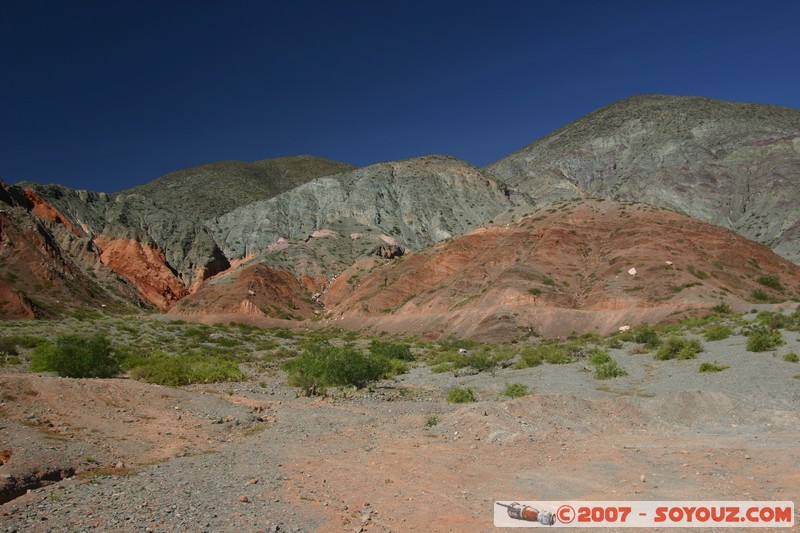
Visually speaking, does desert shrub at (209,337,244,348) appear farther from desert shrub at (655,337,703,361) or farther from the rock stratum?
desert shrub at (655,337,703,361)

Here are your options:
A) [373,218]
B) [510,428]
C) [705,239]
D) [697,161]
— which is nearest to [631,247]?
[705,239]

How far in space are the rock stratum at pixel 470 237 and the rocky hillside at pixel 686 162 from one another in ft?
1.50

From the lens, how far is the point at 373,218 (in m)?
103

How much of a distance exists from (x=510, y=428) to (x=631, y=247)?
1789 inches

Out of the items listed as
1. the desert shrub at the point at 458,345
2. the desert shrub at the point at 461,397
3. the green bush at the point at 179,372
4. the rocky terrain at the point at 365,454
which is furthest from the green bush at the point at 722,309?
the green bush at the point at 179,372

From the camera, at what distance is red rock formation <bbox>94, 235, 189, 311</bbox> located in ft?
269

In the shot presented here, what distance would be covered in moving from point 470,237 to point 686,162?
69777mm

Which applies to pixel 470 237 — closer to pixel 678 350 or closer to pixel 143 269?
pixel 678 350

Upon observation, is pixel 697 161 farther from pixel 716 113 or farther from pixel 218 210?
pixel 218 210

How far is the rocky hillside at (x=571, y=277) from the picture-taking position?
42844 millimetres

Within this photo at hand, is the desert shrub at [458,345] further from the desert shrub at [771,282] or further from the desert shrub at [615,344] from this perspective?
the desert shrub at [771,282]

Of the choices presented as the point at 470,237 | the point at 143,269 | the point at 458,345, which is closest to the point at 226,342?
the point at 458,345

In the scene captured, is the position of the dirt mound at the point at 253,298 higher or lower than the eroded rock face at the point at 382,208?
lower

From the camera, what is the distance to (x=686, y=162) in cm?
11425
